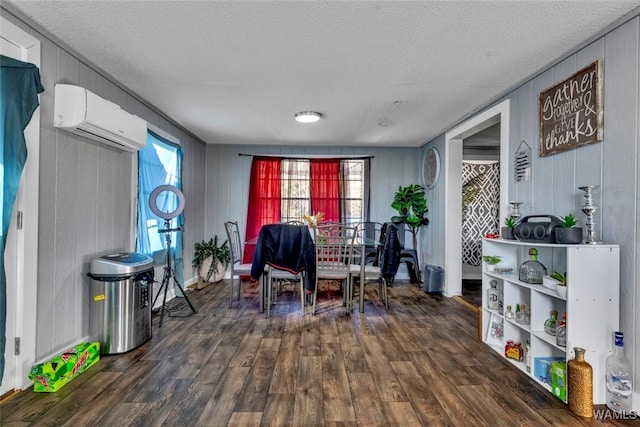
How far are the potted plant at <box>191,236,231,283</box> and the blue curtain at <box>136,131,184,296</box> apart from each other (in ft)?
1.91

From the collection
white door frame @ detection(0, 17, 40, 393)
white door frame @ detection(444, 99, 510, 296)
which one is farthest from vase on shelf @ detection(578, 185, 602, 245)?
white door frame @ detection(0, 17, 40, 393)

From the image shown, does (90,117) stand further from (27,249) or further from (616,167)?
(616,167)

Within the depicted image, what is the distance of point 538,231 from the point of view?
208cm

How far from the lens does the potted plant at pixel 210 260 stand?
15.5 ft

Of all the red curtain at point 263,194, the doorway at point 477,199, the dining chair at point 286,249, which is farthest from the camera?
the red curtain at point 263,194

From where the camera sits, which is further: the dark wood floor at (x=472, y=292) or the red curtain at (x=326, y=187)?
the red curtain at (x=326, y=187)

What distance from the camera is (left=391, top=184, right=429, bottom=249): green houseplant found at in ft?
15.9

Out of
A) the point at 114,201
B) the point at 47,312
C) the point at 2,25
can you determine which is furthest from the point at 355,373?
the point at 2,25

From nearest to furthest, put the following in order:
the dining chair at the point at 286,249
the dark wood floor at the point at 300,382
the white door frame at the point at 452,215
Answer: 1. the dark wood floor at the point at 300,382
2. the dining chair at the point at 286,249
3. the white door frame at the point at 452,215

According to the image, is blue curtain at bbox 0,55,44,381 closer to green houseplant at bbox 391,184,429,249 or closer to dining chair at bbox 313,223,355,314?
dining chair at bbox 313,223,355,314

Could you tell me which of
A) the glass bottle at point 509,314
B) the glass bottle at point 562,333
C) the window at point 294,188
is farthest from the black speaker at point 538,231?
the window at point 294,188

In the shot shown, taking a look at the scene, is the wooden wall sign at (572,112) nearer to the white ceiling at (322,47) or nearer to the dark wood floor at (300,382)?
the white ceiling at (322,47)

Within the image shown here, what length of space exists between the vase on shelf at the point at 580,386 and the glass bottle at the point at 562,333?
133 mm

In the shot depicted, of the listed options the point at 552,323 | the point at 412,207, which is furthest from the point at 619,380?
the point at 412,207
